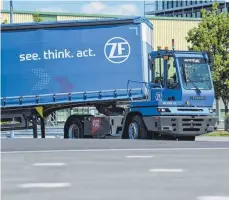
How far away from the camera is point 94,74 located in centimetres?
2431

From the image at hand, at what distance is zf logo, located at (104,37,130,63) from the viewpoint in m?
23.9

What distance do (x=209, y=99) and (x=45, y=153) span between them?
844cm

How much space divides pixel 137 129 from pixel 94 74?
289cm

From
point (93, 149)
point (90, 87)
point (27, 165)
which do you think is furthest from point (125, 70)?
point (27, 165)

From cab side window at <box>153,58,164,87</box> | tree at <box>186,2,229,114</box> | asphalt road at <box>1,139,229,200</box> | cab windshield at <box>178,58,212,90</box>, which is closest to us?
asphalt road at <box>1,139,229,200</box>

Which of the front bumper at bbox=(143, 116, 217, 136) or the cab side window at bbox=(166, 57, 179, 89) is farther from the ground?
the cab side window at bbox=(166, 57, 179, 89)

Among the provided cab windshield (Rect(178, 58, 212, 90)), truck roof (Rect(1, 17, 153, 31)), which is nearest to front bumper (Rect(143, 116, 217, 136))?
cab windshield (Rect(178, 58, 212, 90))

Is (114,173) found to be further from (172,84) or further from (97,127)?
(97,127)

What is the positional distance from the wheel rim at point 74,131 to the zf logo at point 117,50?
3217 millimetres

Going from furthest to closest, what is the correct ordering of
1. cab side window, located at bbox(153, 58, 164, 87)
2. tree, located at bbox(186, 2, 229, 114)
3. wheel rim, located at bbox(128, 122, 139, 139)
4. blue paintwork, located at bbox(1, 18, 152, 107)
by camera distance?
tree, located at bbox(186, 2, 229, 114)
blue paintwork, located at bbox(1, 18, 152, 107)
wheel rim, located at bbox(128, 122, 139, 139)
cab side window, located at bbox(153, 58, 164, 87)

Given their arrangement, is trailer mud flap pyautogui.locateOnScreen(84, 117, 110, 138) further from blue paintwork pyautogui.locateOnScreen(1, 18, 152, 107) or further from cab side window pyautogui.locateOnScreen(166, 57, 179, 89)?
cab side window pyautogui.locateOnScreen(166, 57, 179, 89)

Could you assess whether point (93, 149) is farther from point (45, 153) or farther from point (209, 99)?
point (209, 99)

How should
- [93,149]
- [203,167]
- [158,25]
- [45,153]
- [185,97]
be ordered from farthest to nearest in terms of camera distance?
[158,25] → [185,97] → [93,149] → [45,153] → [203,167]

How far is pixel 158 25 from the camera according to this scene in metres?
57.6
